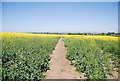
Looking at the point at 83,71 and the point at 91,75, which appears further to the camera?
the point at 83,71

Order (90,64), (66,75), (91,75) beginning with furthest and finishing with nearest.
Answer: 1. (90,64)
2. (66,75)
3. (91,75)

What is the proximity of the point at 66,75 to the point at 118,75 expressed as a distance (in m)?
2.48

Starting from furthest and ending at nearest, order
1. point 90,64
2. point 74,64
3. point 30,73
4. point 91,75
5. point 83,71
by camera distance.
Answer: point 74,64 → point 90,64 → point 83,71 → point 91,75 → point 30,73

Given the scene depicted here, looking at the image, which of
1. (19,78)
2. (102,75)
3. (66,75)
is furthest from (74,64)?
(19,78)

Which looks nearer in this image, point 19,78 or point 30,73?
point 19,78

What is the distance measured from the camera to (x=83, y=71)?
6691 mm

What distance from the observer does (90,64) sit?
282 inches

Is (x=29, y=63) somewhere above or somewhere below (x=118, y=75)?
above

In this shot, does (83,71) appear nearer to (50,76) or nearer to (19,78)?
(50,76)

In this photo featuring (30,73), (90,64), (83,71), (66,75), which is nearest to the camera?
(30,73)

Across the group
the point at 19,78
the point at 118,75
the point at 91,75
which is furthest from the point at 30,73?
the point at 118,75

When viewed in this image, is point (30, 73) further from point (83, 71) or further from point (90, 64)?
point (90, 64)

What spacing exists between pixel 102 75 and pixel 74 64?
88.8 inches

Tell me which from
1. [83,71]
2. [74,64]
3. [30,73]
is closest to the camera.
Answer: [30,73]
